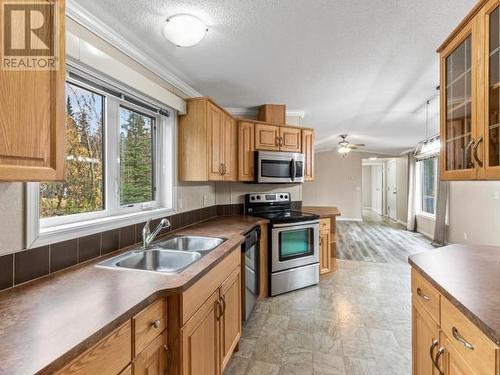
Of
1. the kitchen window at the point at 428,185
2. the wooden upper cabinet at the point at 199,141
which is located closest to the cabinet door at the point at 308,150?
the wooden upper cabinet at the point at 199,141

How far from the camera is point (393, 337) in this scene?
7.70 feet

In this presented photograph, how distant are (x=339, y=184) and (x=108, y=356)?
8.76 meters

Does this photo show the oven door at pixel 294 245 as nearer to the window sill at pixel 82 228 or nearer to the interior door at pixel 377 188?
the window sill at pixel 82 228

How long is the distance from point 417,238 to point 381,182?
15.7 ft

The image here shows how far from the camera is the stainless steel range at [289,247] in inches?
123

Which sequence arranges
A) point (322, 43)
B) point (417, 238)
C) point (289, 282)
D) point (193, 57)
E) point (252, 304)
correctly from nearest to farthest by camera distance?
point (322, 43)
point (193, 57)
point (252, 304)
point (289, 282)
point (417, 238)

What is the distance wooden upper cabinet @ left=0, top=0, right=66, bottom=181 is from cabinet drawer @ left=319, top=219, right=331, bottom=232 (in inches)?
128

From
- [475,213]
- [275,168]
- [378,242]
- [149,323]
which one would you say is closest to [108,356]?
[149,323]

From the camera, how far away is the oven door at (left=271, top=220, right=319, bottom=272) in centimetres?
312

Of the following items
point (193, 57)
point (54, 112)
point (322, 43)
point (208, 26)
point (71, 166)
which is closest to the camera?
point (54, 112)

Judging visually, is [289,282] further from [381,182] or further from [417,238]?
[381,182]

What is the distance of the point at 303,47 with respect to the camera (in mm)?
2086

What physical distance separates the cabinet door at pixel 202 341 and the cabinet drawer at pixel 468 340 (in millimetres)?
1116

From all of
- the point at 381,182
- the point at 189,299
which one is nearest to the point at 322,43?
the point at 189,299
